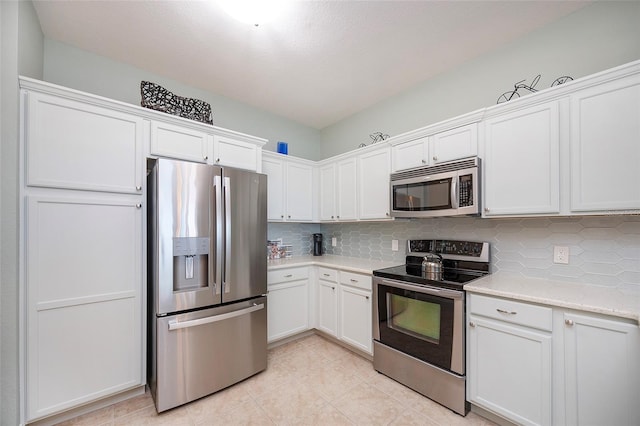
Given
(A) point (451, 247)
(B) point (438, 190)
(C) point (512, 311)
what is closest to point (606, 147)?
(B) point (438, 190)

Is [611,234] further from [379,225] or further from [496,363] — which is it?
[379,225]

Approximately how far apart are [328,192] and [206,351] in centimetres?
218

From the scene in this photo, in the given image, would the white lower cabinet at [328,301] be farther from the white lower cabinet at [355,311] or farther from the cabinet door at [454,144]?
the cabinet door at [454,144]

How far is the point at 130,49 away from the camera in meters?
2.26

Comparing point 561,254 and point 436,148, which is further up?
point 436,148

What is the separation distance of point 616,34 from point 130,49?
365 cm

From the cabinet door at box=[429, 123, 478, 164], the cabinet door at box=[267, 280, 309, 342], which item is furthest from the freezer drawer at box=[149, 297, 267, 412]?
the cabinet door at box=[429, 123, 478, 164]

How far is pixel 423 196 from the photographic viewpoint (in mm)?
2328

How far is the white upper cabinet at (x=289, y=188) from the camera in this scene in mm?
3158

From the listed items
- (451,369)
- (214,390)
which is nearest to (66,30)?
(214,390)

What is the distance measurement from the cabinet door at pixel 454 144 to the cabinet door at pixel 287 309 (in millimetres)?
1916

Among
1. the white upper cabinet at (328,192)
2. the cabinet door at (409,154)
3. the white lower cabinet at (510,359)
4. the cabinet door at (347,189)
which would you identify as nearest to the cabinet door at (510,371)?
the white lower cabinet at (510,359)

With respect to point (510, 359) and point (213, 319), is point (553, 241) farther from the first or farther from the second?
point (213, 319)

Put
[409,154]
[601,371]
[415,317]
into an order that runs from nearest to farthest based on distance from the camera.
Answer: [601,371] → [415,317] → [409,154]
